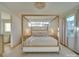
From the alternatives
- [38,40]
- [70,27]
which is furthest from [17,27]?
[70,27]

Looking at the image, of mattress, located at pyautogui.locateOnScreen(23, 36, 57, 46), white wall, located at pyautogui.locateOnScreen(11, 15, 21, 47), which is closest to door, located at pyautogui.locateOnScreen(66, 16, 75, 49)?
mattress, located at pyautogui.locateOnScreen(23, 36, 57, 46)

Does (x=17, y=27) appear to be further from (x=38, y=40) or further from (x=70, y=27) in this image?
(x=70, y=27)

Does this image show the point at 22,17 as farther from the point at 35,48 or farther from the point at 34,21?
the point at 35,48

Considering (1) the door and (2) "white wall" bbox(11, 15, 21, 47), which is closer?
(2) "white wall" bbox(11, 15, 21, 47)

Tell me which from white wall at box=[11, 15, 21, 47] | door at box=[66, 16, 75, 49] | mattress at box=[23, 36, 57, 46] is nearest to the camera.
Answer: white wall at box=[11, 15, 21, 47]

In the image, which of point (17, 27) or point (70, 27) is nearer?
point (17, 27)

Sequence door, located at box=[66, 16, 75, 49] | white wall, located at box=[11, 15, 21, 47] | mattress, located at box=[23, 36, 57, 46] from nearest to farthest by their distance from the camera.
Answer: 1. white wall, located at box=[11, 15, 21, 47]
2. mattress, located at box=[23, 36, 57, 46]
3. door, located at box=[66, 16, 75, 49]

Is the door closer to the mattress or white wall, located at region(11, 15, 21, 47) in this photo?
the mattress

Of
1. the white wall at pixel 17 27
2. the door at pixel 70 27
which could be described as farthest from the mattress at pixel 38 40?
the door at pixel 70 27

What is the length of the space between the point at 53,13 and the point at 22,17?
0.41m

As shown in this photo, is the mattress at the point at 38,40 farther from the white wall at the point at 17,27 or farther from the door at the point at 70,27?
the door at the point at 70,27

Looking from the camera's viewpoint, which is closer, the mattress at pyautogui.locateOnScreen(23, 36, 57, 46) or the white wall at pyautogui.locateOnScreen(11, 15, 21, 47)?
the white wall at pyautogui.locateOnScreen(11, 15, 21, 47)

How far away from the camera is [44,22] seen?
1.74 meters

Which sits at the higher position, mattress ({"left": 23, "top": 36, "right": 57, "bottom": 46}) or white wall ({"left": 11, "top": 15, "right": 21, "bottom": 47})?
white wall ({"left": 11, "top": 15, "right": 21, "bottom": 47})
